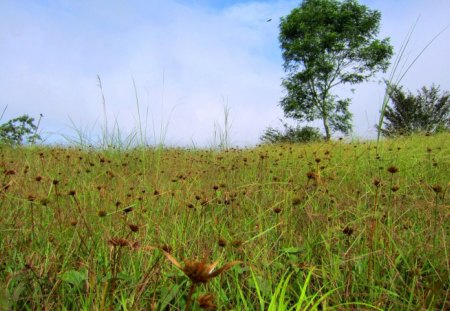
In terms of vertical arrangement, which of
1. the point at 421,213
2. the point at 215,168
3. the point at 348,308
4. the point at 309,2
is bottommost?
the point at 348,308

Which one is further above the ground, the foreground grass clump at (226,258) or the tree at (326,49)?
the tree at (326,49)

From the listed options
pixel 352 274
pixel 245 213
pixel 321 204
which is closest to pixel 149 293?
pixel 352 274

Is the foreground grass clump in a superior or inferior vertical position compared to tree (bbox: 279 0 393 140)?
inferior

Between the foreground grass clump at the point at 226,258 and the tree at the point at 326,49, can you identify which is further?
the tree at the point at 326,49

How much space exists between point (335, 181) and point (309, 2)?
28626 millimetres

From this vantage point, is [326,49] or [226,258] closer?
[226,258]

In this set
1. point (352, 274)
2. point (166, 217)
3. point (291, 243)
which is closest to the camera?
→ point (352, 274)

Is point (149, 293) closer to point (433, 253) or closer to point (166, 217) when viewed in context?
point (166, 217)

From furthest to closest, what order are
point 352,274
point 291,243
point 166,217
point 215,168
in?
point 215,168 < point 166,217 < point 291,243 < point 352,274

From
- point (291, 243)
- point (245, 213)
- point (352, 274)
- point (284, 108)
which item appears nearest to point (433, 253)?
point (352, 274)

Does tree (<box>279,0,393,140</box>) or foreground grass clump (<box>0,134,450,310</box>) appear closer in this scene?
foreground grass clump (<box>0,134,450,310</box>)

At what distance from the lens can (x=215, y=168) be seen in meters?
5.05

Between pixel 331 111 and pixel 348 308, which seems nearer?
pixel 348 308

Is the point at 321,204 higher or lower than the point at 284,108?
lower
